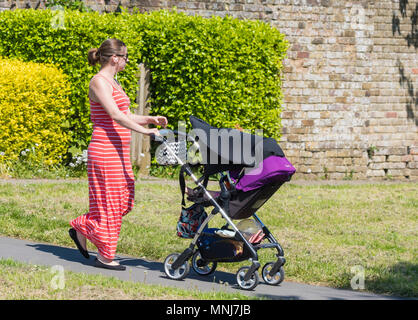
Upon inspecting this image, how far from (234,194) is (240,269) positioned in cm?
62

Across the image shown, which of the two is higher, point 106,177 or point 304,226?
point 106,177

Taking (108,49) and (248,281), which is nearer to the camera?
(248,281)

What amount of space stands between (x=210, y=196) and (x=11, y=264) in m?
1.79

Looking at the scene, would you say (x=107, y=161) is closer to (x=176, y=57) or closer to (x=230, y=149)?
(x=230, y=149)

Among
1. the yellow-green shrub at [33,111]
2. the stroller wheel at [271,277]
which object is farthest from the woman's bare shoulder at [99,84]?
the yellow-green shrub at [33,111]

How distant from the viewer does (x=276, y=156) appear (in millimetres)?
6207


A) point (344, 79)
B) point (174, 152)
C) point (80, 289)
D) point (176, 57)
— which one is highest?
point (176, 57)

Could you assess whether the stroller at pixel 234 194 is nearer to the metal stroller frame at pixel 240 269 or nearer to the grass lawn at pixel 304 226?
the metal stroller frame at pixel 240 269

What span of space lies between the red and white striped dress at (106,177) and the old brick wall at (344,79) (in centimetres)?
711

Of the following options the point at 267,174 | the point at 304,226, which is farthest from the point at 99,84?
the point at 304,226

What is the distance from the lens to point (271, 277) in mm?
6469

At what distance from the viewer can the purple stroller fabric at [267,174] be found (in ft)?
19.9

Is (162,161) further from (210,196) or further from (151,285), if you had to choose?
(151,285)
